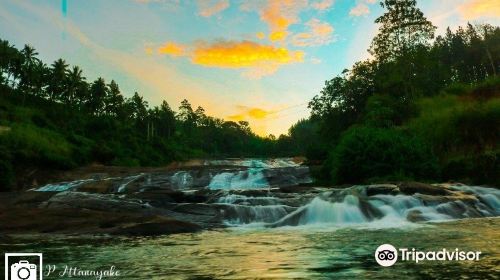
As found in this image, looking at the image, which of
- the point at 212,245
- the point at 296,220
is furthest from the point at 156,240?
the point at 296,220

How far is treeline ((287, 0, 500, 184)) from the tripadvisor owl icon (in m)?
17.5

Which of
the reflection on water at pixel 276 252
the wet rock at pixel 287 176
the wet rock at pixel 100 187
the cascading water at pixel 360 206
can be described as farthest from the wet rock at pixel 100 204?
the wet rock at pixel 287 176

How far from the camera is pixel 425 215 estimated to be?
16406mm

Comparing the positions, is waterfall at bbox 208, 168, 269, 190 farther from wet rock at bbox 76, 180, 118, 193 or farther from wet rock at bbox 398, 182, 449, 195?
wet rock at bbox 398, 182, 449, 195

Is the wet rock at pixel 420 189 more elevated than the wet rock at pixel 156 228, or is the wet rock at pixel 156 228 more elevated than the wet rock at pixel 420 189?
the wet rock at pixel 420 189

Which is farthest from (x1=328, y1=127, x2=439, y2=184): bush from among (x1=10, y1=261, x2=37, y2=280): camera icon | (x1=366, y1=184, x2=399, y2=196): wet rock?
(x1=10, y1=261, x2=37, y2=280): camera icon

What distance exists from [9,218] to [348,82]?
145 feet

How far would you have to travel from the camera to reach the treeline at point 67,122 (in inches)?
2031

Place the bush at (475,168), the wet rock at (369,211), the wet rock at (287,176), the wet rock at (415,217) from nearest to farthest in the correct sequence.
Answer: the wet rock at (415,217)
the wet rock at (369,211)
the bush at (475,168)
the wet rock at (287,176)

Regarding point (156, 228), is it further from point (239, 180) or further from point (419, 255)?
point (239, 180)

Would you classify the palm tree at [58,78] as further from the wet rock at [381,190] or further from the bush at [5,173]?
the wet rock at [381,190]

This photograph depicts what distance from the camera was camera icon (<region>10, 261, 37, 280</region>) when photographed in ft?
23.2

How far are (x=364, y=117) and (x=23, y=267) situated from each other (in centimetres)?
4118

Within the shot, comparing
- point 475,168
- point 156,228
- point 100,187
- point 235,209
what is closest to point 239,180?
point 100,187
